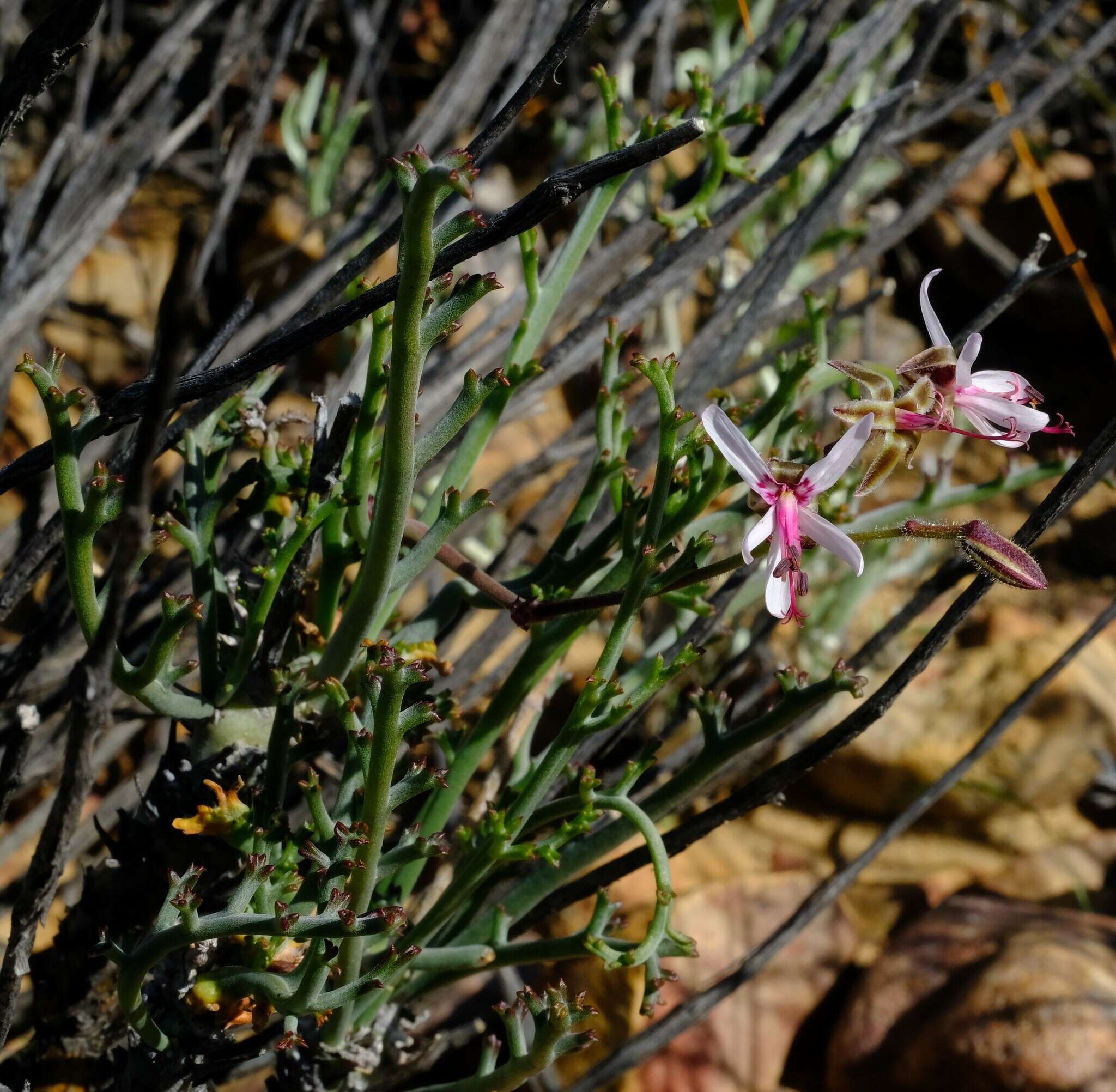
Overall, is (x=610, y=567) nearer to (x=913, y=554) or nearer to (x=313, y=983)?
(x=313, y=983)

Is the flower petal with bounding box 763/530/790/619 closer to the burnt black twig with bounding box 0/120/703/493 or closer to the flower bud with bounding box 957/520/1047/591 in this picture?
the flower bud with bounding box 957/520/1047/591

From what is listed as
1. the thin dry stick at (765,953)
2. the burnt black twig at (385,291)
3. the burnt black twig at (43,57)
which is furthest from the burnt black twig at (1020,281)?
the burnt black twig at (43,57)

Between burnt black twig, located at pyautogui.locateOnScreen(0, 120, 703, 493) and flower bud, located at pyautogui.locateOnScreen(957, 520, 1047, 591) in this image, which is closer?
burnt black twig, located at pyautogui.locateOnScreen(0, 120, 703, 493)

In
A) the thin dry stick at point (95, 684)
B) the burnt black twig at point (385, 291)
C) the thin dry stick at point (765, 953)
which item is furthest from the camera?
the thin dry stick at point (765, 953)

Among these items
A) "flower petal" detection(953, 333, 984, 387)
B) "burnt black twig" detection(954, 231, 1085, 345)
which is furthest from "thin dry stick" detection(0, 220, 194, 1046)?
"burnt black twig" detection(954, 231, 1085, 345)

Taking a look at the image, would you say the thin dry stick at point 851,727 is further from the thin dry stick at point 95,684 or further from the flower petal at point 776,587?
the thin dry stick at point 95,684

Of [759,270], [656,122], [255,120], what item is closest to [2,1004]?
[656,122]
